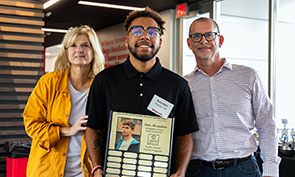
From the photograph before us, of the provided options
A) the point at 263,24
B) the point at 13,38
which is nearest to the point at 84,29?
the point at 13,38

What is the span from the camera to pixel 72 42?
2.58 m

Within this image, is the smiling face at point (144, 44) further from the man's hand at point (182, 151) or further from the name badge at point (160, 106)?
the man's hand at point (182, 151)

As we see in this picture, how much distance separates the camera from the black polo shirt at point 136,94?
212 centimetres

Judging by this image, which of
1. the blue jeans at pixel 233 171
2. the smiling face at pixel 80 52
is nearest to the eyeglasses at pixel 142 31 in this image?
the smiling face at pixel 80 52

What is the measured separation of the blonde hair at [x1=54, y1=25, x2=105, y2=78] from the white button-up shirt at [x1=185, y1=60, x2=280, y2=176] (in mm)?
745

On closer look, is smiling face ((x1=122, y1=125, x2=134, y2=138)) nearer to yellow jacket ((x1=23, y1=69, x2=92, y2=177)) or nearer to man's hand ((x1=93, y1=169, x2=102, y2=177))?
man's hand ((x1=93, y1=169, x2=102, y2=177))

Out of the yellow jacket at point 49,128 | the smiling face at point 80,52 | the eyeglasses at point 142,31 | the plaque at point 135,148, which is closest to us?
the plaque at point 135,148

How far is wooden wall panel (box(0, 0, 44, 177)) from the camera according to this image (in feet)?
16.9

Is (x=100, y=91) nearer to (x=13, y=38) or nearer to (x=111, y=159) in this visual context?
(x=111, y=159)

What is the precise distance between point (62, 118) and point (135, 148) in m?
0.70

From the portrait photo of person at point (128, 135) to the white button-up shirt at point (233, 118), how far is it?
20.5 inches

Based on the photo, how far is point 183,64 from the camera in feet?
25.2

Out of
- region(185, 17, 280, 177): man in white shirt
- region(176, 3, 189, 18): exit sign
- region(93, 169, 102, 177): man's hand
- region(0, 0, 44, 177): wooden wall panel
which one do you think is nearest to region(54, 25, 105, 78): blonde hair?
region(185, 17, 280, 177): man in white shirt

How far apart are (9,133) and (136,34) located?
371 cm
